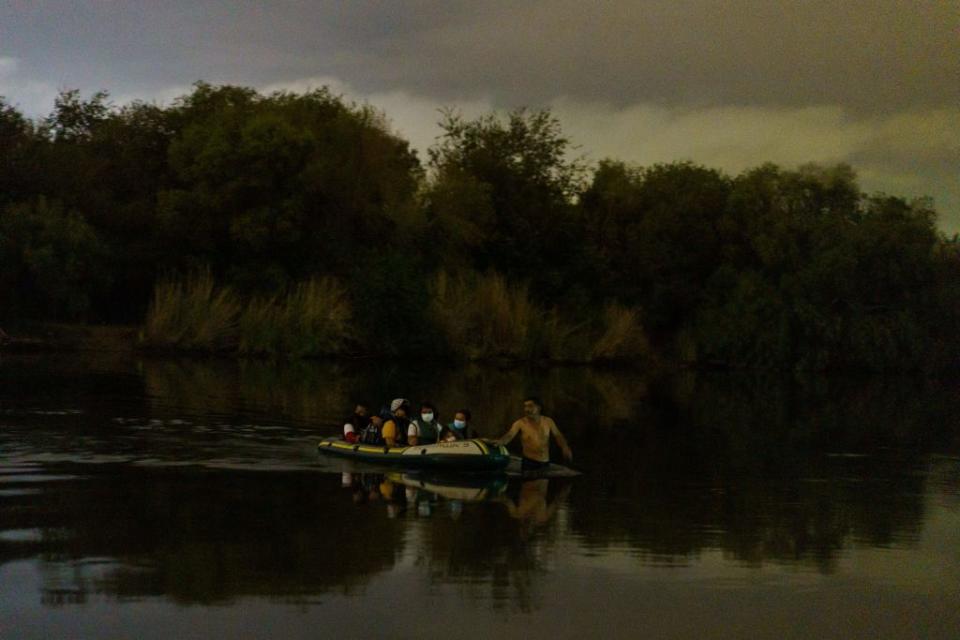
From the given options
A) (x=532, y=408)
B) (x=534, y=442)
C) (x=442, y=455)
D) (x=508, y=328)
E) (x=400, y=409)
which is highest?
(x=508, y=328)

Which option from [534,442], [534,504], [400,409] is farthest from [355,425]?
[534,504]

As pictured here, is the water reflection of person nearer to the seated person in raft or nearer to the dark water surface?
the dark water surface

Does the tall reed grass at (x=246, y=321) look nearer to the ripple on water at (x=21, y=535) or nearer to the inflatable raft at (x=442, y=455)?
the inflatable raft at (x=442, y=455)

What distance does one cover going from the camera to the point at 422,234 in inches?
2167

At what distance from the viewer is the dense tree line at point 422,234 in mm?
49312

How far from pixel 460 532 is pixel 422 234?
134 ft

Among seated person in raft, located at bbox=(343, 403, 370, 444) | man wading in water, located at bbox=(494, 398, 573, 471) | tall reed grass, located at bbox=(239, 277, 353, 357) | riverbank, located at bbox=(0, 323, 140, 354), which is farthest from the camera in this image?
tall reed grass, located at bbox=(239, 277, 353, 357)

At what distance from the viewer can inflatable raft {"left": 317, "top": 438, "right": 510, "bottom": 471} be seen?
1941 cm

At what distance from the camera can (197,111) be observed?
55.2m

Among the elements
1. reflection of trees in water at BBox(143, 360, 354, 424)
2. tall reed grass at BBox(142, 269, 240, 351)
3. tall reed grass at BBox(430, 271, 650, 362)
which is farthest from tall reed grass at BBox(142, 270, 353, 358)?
tall reed grass at BBox(430, 271, 650, 362)

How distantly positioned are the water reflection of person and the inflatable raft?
2.03ft

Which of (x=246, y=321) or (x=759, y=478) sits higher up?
(x=246, y=321)

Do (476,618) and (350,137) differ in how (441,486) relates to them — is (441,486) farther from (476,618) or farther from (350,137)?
(350,137)

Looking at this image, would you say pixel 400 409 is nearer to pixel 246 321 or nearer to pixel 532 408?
pixel 532 408
